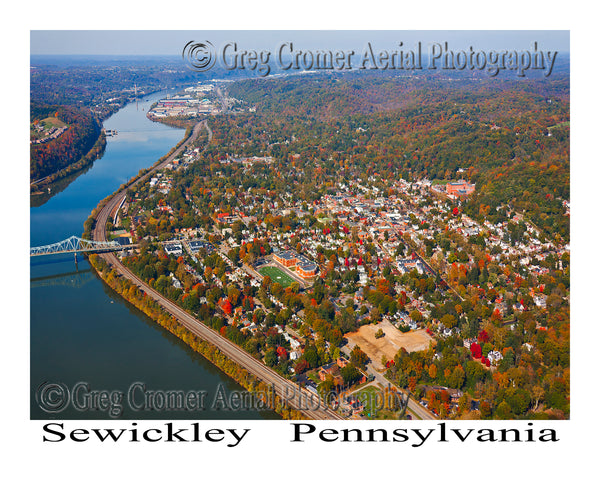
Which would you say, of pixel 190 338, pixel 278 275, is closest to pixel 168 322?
pixel 190 338

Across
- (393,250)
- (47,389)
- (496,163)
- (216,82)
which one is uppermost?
(216,82)

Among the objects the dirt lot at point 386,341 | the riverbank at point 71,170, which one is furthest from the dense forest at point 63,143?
the dirt lot at point 386,341

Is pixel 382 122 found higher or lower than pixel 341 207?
higher

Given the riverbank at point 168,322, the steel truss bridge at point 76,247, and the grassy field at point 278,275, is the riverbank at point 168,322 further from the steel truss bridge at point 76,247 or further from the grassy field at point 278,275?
the grassy field at point 278,275

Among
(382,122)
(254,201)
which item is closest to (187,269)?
(254,201)

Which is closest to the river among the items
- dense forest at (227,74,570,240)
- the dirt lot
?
the dirt lot

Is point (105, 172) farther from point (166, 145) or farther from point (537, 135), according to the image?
point (537, 135)

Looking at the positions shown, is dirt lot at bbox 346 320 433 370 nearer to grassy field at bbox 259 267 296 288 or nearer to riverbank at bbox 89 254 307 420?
riverbank at bbox 89 254 307 420
